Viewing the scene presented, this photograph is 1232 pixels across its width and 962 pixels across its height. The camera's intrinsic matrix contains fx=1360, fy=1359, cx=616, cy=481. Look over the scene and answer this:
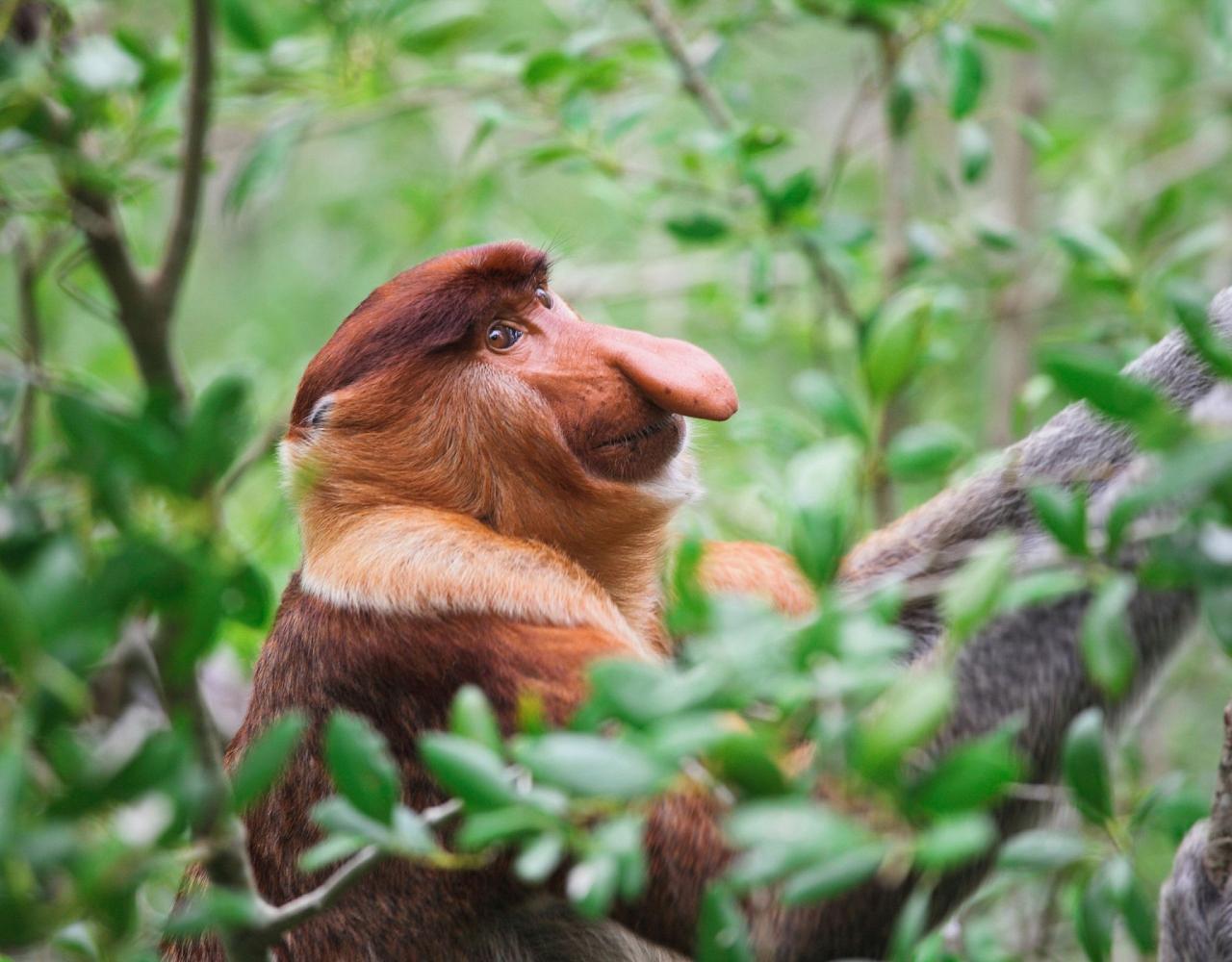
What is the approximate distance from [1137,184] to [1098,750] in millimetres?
3936

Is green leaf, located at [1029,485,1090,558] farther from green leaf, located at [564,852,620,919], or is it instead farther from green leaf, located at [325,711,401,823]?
green leaf, located at [325,711,401,823]

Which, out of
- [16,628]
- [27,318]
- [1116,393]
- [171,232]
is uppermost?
[1116,393]

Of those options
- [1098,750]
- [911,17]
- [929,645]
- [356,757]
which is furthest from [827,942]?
[911,17]

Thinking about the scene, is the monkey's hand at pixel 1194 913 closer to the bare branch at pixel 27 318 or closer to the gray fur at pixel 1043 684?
the gray fur at pixel 1043 684

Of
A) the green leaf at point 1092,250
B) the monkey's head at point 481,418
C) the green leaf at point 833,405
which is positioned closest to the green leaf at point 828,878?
the green leaf at point 833,405

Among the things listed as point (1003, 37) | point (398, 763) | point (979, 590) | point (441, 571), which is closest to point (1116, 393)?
point (979, 590)

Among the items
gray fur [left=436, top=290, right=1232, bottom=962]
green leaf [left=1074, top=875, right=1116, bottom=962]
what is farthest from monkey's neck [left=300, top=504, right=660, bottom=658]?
green leaf [left=1074, top=875, right=1116, bottom=962]

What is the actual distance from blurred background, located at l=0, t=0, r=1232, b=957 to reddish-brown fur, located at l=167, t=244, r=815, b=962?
233mm

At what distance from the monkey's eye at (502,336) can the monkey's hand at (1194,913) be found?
1.41 metres

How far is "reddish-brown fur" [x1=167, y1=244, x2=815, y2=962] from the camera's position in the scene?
2.20 metres

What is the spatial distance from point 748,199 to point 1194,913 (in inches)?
82.3

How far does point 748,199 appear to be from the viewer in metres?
3.51

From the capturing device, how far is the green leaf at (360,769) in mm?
1255

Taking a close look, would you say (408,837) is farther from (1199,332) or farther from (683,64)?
(683,64)
